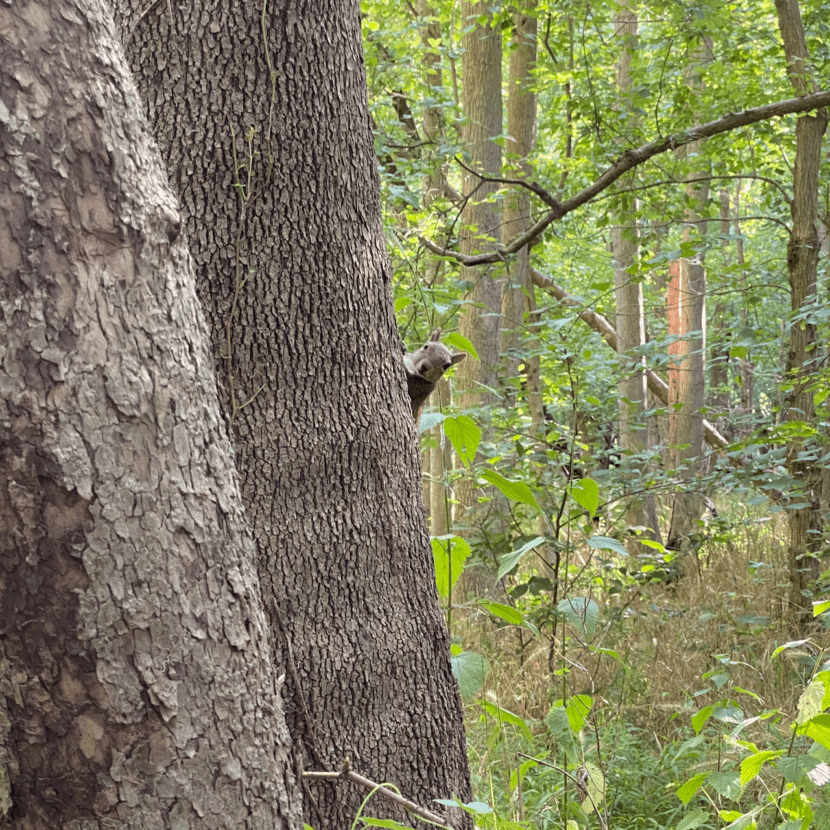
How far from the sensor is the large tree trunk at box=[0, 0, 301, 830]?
3.05 feet

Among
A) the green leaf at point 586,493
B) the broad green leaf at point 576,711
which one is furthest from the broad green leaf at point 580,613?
the green leaf at point 586,493

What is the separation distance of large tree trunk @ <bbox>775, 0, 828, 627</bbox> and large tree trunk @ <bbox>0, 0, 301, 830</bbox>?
175 inches

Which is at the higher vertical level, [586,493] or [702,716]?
[586,493]

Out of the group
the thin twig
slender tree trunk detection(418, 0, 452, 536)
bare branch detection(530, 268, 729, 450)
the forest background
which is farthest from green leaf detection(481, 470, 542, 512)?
bare branch detection(530, 268, 729, 450)

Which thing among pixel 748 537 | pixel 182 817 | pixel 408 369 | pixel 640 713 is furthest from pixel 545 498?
pixel 182 817

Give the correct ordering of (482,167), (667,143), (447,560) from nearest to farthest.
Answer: (447,560)
(667,143)
(482,167)

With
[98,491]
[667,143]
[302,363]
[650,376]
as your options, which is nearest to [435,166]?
[667,143]

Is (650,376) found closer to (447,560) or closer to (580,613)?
(580,613)

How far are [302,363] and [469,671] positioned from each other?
0.83m

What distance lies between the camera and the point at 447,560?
2.19 metres

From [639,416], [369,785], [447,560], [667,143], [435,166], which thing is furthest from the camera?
[639,416]

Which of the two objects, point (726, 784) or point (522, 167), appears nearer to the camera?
point (726, 784)

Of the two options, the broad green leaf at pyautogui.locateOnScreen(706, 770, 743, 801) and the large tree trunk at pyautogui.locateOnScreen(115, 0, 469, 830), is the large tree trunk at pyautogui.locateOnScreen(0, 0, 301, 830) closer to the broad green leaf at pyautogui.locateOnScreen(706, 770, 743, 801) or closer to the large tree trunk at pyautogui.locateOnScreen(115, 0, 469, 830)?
the large tree trunk at pyautogui.locateOnScreen(115, 0, 469, 830)

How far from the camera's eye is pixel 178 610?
1000 mm
